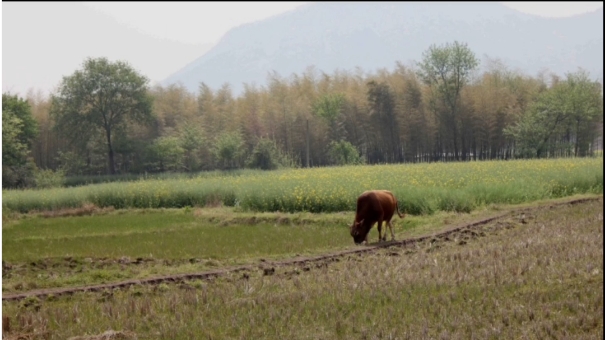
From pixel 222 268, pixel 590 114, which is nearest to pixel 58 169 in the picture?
pixel 222 268

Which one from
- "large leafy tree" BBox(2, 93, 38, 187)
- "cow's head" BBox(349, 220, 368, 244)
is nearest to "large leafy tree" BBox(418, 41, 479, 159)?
"cow's head" BBox(349, 220, 368, 244)

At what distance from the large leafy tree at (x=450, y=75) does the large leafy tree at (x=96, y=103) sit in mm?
10719

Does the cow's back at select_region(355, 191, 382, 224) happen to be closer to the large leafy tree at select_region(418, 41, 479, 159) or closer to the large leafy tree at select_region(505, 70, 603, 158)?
the large leafy tree at select_region(418, 41, 479, 159)

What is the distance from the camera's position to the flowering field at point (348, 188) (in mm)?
14453

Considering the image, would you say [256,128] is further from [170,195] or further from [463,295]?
[463,295]

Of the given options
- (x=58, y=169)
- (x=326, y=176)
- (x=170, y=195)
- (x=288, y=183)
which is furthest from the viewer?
(x=58, y=169)

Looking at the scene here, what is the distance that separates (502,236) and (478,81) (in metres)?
13.2

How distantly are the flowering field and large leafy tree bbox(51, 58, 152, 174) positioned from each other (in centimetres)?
302

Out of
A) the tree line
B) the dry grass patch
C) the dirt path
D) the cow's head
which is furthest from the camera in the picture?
the tree line

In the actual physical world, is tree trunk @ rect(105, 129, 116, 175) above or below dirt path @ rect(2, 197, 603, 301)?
above

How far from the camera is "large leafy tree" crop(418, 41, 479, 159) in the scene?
2053 centimetres

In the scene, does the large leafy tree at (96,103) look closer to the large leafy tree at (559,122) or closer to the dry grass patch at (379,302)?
the large leafy tree at (559,122)

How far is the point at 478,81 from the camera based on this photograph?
71.5ft

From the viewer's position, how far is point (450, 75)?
832 inches
